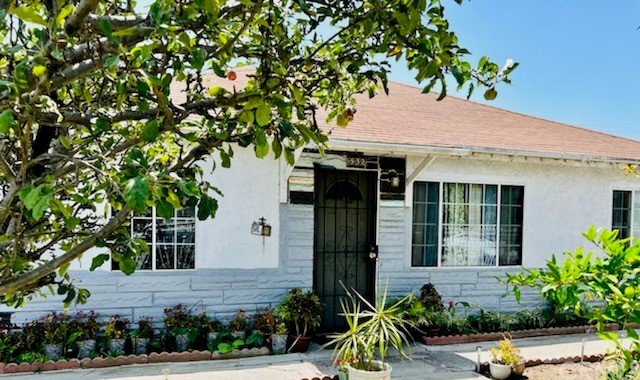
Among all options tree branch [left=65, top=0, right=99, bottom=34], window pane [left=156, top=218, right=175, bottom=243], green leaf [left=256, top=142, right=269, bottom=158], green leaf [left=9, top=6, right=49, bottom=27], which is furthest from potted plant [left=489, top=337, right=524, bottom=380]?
green leaf [left=9, top=6, right=49, bottom=27]

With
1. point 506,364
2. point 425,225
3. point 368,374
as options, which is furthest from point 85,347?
point 425,225

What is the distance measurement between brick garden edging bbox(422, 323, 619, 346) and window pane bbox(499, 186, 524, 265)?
52.7 inches

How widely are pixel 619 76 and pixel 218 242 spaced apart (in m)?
19.3

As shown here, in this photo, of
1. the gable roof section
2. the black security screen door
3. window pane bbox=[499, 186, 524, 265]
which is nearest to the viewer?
the black security screen door

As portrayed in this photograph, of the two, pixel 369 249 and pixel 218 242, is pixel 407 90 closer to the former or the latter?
pixel 369 249

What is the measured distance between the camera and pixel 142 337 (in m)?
6.49

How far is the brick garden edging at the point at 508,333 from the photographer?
7.43 metres

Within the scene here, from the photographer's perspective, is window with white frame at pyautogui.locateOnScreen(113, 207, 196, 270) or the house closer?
window with white frame at pyautogui.locateOnScreen(113, 207, 196, 270)

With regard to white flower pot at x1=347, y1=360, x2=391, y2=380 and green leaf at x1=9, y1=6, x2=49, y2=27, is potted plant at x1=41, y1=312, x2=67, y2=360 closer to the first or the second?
white flower pot at x1=347, y1=360, x2=391, y2=380

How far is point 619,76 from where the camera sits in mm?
19062

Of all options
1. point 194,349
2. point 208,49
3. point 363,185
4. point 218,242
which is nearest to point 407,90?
point 363,185

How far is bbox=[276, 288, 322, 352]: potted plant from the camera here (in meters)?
6.86

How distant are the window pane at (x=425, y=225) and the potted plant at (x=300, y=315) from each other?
2195mm

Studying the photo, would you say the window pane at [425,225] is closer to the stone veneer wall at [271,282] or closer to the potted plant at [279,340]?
the stone veneer wall at [271,282]
